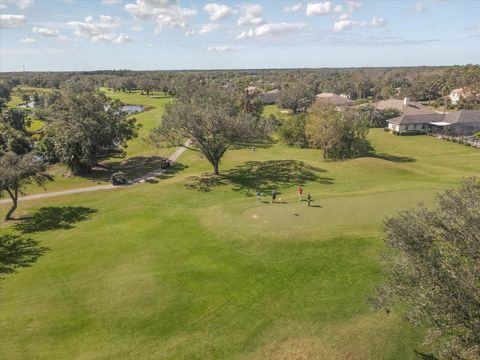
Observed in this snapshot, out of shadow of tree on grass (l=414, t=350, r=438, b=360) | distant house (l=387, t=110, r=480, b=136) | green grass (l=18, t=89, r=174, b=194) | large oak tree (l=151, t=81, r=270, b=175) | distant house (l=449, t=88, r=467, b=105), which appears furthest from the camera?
distant house (l=449, t=88, r=467, b=105)

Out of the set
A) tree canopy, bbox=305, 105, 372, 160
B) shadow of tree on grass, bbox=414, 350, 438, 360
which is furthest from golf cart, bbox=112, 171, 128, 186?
shadow of tree on grass, bbox=414, 350, 438, 360

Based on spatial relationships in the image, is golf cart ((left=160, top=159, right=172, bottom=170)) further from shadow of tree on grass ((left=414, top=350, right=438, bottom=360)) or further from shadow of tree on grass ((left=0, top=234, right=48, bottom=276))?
shadow of tree on grass ((left=414, top=350, right=438, bottom=360))

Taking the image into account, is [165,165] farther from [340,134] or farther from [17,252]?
[17,252]

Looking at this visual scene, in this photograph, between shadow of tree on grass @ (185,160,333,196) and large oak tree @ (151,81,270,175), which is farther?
large oak tree @ (151,81,270,175)

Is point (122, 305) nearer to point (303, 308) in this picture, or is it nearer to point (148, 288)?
point (148, 288)

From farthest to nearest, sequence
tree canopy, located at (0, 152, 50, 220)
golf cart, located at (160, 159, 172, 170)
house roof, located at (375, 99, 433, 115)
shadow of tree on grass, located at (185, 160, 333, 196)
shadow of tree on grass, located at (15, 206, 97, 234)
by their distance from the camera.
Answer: house roof, located at (375, 99, 433, 115), golf cart, located at (160, 159, 172, 170), shadow of tree on grass, located at (185, 160, 333, 196), shadow of tree on grass, located at (15, 206, 97, 234), tree canopy, located at (0, 152, 50, 220)

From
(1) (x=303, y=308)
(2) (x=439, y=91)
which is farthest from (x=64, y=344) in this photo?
(2) (x=439, y=91)
